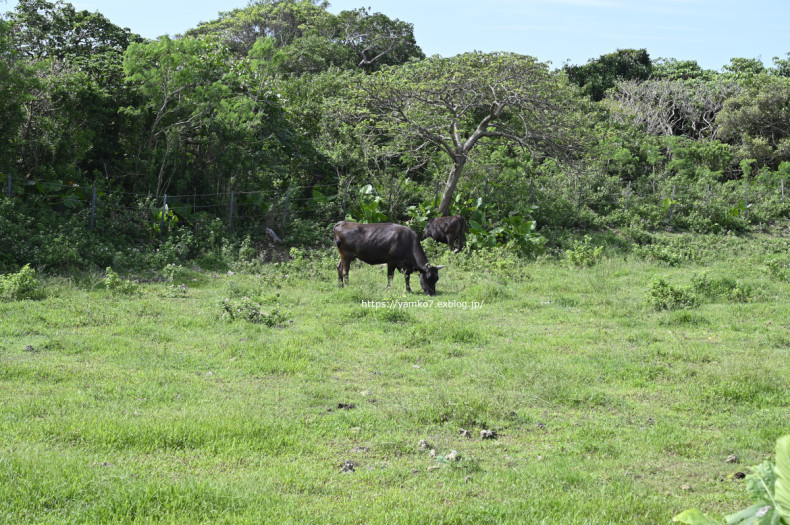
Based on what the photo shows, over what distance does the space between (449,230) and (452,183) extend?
2134mm

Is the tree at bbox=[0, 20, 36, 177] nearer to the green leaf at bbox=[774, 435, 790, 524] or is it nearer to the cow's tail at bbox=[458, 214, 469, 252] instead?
the cow's tail at bbox=[458, 214, 469, 252]

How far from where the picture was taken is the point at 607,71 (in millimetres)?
41156

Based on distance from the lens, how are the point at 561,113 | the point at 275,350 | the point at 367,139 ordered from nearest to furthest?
the point at 275,350, the point at 561,113, the point at 367,139

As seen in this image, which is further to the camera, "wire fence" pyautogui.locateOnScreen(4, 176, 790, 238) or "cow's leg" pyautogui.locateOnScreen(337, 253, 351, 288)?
"wire fence" pyautogui.locateOnScreen(4, 176, 790, 238)

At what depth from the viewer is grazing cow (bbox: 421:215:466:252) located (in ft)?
60.4

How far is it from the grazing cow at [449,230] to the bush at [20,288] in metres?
9.92

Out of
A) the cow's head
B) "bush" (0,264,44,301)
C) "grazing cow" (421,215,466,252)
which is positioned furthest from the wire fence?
the cow's head

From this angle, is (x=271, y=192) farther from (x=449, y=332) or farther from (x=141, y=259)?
(x=449, y=332)

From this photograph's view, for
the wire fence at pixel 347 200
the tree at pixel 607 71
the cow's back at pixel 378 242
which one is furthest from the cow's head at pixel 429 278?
the tree at pixel 607 71

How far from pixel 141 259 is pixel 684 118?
31197 millimetres

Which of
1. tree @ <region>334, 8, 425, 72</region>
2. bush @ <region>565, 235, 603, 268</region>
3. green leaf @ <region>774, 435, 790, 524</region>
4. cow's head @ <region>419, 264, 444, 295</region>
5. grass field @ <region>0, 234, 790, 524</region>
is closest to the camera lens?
green leaf @ <region>774, 435, 790, 524</region>

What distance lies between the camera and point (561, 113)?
18938 mm

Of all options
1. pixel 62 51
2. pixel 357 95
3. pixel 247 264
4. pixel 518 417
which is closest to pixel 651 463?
pixel 518 417

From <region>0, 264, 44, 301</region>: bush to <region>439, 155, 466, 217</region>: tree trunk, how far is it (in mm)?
11507
